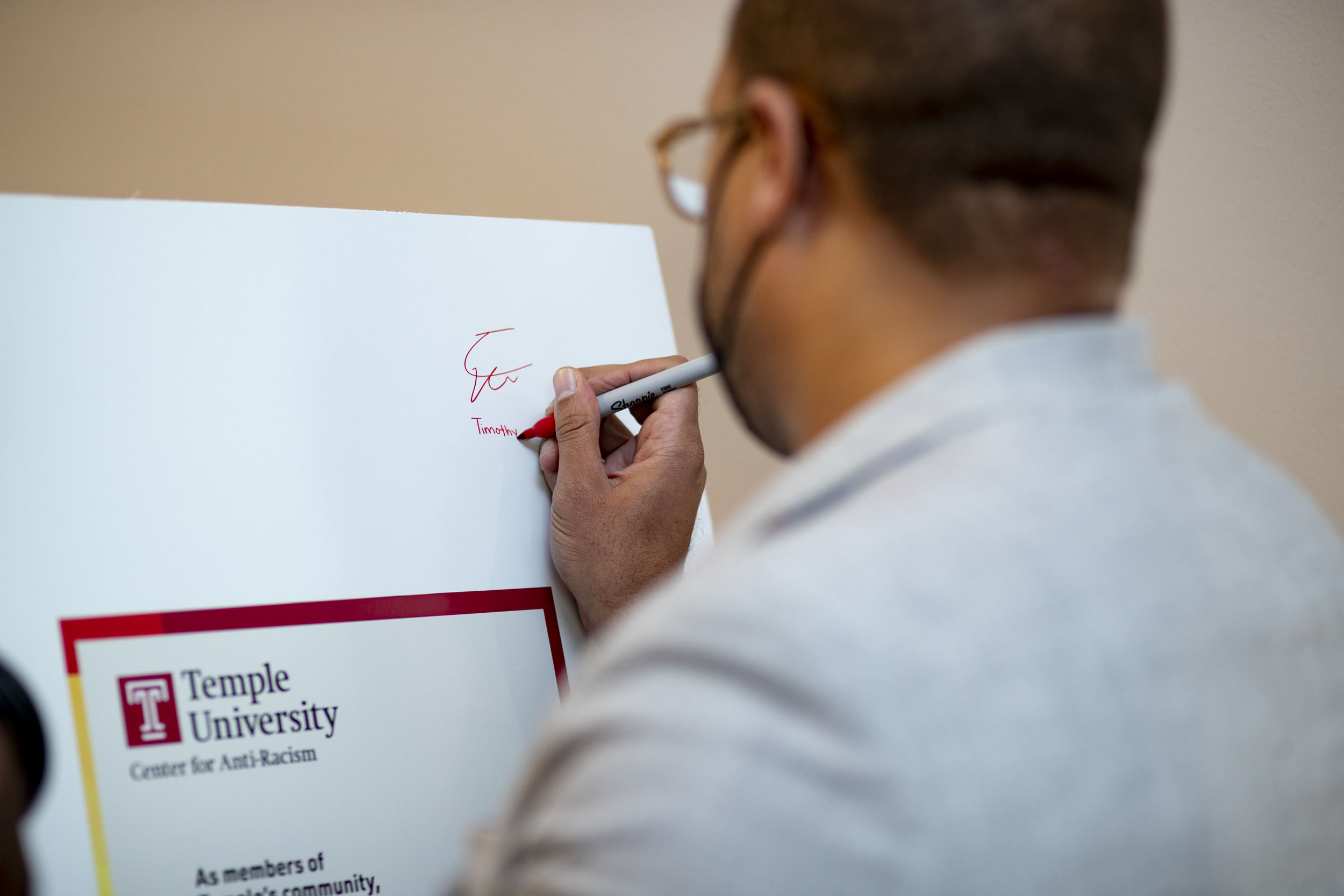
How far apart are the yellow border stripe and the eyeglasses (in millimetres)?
508

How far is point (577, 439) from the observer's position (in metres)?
0.96

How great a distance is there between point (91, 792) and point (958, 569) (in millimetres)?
608

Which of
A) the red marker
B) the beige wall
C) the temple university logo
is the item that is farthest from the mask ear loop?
the beige wall

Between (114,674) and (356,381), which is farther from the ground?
(356,381)

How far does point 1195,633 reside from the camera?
1.38 feet

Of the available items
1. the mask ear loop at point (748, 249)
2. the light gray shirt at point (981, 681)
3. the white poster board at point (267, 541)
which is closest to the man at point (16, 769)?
the white poster board at point (267, 541)

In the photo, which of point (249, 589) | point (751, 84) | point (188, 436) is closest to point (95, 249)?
point (188, 436)

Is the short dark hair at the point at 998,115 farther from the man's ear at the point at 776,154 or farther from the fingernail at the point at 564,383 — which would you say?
the fingernail at the point at 564,383

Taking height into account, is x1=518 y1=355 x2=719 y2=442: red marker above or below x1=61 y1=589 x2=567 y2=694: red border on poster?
above

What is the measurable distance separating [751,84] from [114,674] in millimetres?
568

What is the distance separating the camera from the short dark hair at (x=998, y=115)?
1.55 feet

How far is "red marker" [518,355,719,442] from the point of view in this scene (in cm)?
→ 97

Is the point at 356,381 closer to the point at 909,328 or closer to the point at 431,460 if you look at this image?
the point at 431,460
